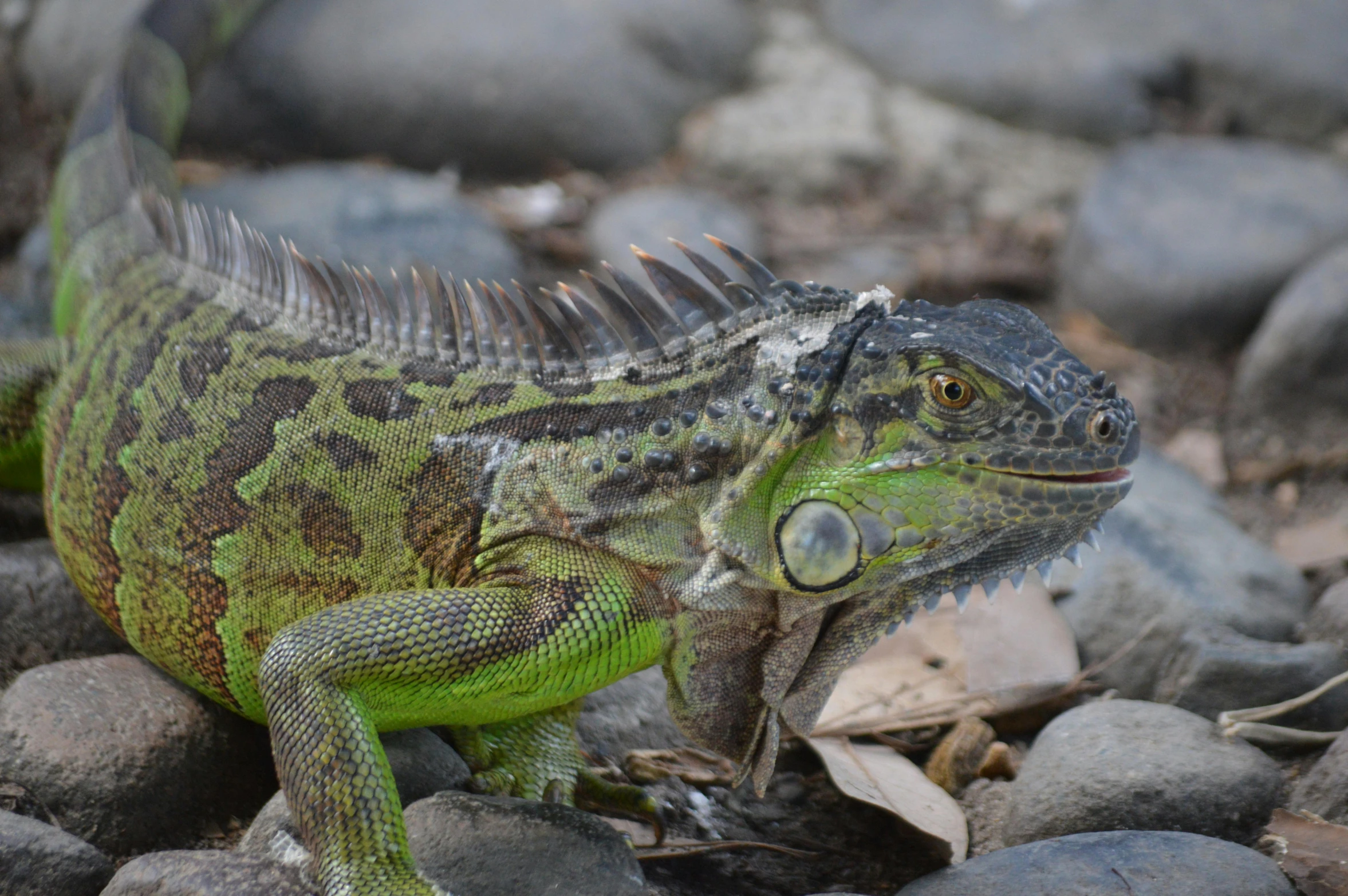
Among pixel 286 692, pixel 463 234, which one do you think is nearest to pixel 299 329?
pixel 286 692

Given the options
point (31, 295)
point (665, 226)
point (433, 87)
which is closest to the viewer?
point (31, 295)

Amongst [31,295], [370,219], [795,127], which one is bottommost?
[31,295]

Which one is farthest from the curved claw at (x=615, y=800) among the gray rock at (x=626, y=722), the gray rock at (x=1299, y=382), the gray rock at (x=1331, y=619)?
the gray rock at (x=1299, y=382)

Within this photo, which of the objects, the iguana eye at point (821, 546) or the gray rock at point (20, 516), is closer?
the iguana eye at point (821, 546)

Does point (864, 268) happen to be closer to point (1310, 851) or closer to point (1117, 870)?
point (1310, 851)

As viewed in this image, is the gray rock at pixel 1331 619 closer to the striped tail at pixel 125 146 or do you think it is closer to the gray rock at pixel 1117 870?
the gray rock at pixel 1117 870

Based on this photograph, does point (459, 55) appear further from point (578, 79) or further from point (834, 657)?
point (834, 657)

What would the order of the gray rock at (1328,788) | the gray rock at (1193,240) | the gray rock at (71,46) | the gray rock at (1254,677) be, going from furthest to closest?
the gray rock at (71,46) → the gray rock at (1193,240) → the gray rock at (1254,677) → the gray rock at (1328,788)

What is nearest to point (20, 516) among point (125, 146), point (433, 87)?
point (125, 146)
